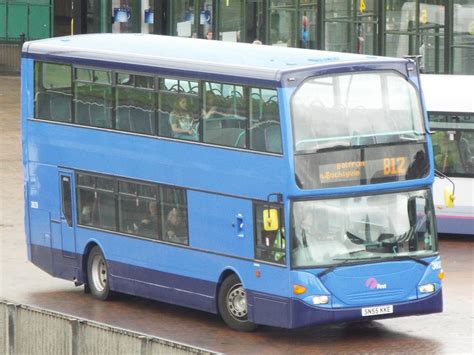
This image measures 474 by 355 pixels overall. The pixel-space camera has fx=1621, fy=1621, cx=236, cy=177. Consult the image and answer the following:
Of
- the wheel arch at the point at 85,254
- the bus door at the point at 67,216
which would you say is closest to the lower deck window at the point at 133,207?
the bus door at the point at 67,216

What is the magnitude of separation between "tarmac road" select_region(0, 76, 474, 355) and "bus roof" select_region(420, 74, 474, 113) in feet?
8.02

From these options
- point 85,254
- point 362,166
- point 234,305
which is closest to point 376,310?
point 362,166

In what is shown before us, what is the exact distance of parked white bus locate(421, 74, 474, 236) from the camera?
95.0 ft

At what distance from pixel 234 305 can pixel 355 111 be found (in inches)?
119

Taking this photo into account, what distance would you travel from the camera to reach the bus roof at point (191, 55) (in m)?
20.3

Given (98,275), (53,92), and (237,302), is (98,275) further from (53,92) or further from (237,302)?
(237,302)

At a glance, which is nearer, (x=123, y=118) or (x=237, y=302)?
(x=237, y=302)

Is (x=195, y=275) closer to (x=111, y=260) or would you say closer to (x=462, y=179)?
(x=111, y=260)

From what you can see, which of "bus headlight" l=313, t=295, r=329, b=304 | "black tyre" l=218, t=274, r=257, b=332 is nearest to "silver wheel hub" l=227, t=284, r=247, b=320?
"black tyre" l=218, t=274, r=257, b=332

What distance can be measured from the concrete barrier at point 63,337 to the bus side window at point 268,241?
150 inches

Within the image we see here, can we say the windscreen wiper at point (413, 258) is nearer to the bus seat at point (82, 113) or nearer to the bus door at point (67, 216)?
the bus seat at point (82, 113)

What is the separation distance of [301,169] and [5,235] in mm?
11437

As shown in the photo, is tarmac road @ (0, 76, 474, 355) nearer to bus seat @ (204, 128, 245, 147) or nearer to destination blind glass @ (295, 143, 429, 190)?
destination blind glass @ (295, 143, 429, 190)

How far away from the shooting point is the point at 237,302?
68.5ft
